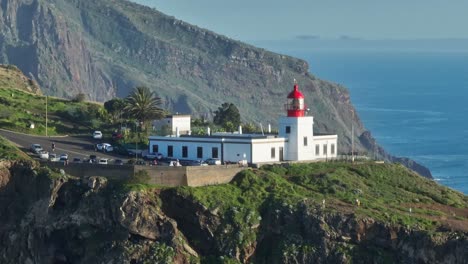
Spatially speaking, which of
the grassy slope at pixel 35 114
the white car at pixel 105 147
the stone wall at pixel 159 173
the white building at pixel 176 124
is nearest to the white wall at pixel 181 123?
the white building at pixel 176 124

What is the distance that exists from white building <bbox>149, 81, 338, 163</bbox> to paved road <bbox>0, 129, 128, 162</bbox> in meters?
3.71

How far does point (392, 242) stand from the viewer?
8550 cm

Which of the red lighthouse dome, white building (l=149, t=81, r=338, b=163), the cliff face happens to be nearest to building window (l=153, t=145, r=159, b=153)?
white building (l=149, t=81, r=338, b=163)

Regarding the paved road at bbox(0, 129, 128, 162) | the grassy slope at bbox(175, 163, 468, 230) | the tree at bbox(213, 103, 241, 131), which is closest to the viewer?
the grassy slope at bbox(175, 163, 468, 230)

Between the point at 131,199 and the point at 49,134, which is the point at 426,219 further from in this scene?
the point at 49,134

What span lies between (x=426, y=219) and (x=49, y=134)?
30.4m

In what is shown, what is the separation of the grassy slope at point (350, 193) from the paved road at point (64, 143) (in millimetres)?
11983

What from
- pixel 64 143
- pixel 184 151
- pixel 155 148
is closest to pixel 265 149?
pixel 184 151

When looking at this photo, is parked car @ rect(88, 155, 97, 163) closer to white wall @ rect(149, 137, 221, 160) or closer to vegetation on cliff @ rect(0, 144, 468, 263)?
white wall @ rect(149, 137, 221, 160)

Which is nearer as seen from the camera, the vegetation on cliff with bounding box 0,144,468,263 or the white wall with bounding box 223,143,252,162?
the vegetation on cliff with bounding box 0,144,468,263

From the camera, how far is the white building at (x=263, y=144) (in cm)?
9531

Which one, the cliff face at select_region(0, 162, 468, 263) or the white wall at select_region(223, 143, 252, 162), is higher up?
the white wall at select_region(223, 143, 252, 162)

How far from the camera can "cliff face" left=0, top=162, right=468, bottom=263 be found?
84125mm

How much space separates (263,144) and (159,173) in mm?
9704
